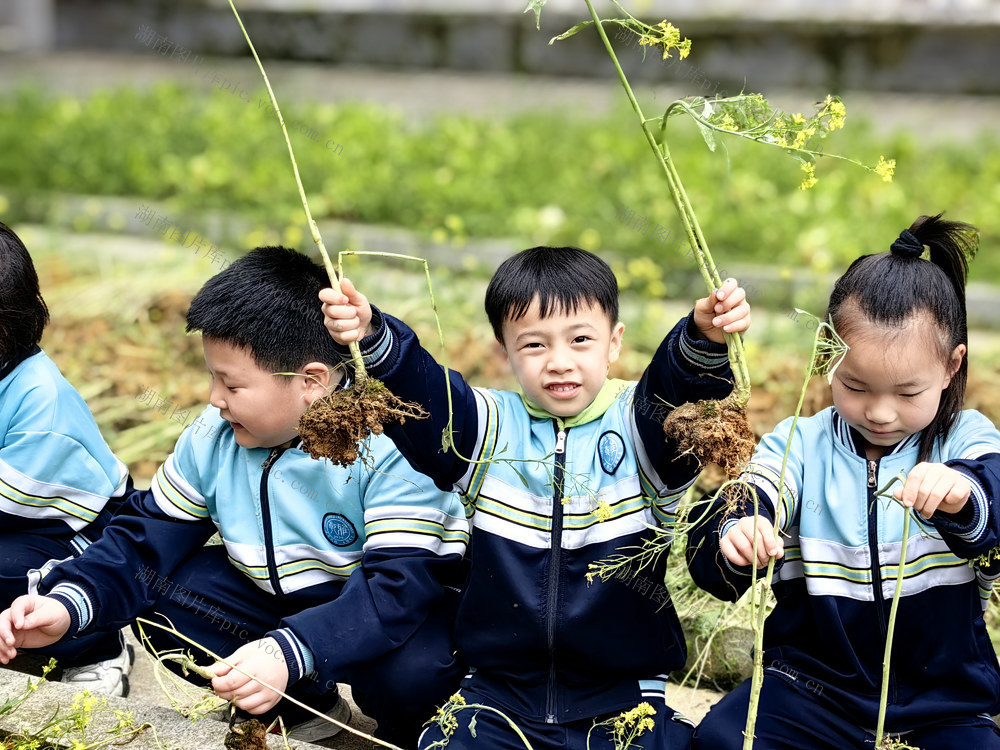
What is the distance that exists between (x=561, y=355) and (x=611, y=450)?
216mm

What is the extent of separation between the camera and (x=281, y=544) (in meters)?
2.41

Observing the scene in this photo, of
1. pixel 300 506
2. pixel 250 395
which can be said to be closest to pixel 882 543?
pixel 300 506

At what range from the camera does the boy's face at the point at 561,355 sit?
2.20m

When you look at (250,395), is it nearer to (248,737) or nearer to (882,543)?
(248,737)

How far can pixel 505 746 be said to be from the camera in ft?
7.23

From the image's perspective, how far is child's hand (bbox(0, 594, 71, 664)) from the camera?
88.0 inches

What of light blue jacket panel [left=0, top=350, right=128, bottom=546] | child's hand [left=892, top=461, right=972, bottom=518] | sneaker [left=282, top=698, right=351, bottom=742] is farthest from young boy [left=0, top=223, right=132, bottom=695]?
child's hand [left=892, top=461, right=972, bottom=518]

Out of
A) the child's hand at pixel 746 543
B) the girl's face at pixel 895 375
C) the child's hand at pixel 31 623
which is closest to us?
the child's hand at pixel 746 543

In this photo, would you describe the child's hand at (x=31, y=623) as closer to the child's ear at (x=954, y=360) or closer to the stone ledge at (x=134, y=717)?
the stone ledge at (x=134, y=717)

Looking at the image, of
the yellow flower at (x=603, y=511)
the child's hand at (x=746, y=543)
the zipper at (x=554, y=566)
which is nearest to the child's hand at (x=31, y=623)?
the zipper at (x=554, y=566)

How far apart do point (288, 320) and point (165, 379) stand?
199 centimetres

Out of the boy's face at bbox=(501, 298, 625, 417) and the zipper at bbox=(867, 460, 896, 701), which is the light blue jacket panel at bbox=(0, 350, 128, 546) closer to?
the boy's face at bbox=(501, 298, 625, 417)

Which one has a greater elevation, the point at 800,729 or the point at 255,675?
the point at 255,675

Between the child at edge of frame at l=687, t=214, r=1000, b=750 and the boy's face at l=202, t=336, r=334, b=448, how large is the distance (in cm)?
89
